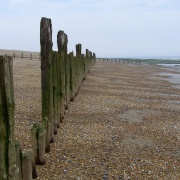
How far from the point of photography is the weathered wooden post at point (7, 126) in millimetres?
3541

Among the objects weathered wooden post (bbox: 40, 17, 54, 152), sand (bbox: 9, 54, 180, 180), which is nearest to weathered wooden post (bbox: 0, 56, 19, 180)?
sand (bbox: 9, 54, 180, 180)

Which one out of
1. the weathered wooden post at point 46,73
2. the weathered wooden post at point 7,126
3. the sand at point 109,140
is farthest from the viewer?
the weathered wooden post at point 46,73

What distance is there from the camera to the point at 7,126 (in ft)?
12.1

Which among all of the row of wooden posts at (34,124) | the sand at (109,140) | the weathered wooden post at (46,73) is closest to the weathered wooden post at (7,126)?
the row of wooden posts at (34,124)

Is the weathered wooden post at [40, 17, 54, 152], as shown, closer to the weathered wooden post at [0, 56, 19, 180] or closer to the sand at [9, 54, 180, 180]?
the sand at [9, 54, 180, 180]

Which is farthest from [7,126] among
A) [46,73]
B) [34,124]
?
[46,73]

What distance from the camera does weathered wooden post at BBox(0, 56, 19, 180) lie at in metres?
3.54

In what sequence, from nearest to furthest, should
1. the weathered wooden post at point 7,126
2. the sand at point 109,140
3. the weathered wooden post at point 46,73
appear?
the weathered wooden post at point 7,126, the sand at point 109,140, the weathered wooden post at point 46,73

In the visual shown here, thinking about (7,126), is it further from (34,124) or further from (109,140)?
(109,140)

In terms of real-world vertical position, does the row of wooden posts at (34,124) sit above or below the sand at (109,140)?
above

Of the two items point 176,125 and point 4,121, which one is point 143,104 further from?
point 4,121

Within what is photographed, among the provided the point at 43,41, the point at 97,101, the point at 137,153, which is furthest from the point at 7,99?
the point at 97,101

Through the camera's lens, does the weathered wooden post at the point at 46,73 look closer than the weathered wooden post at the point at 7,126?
No

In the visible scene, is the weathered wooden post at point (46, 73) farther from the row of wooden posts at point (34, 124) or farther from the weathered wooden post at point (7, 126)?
the weathered wooden post at point (7, 126)
